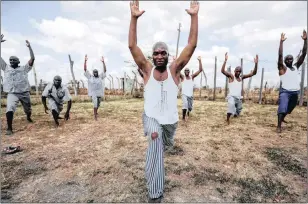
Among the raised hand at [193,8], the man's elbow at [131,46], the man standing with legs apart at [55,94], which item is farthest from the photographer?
the man standing with legs apart at [55,94]

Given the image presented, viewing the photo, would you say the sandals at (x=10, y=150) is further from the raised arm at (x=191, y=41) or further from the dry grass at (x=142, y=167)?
the raised arm at (x=191, y=41)

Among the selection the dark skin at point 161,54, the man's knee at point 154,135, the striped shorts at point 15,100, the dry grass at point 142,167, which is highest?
the dark skin at point 161,54

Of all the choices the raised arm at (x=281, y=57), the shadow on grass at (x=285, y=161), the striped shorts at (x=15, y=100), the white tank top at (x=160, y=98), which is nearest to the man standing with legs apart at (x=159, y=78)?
the white tank top at (x=160, y=98)

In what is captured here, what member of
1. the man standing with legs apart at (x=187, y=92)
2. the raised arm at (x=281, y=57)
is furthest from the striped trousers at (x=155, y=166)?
the man standing with legs apart at (x=187, y=92)

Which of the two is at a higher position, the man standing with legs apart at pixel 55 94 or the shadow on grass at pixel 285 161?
the man standing with legs apart at pixel 55 94

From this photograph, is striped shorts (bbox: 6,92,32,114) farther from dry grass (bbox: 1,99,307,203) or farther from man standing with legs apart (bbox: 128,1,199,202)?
man standing with legs apart (bbox: 128,1,199,202)

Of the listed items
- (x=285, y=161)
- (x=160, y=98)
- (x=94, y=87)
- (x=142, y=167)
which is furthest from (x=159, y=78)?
(x=94, y=87)

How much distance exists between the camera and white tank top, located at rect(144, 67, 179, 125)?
3234 mm

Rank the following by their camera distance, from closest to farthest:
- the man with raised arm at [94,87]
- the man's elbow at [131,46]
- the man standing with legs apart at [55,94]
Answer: the man's elbow at [131,46], the man standing with legs apart at [55,94], the man with raised arm at [94,87]

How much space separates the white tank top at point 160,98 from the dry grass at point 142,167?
3.19 feet

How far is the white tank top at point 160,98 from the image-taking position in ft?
10.6

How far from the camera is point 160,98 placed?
10.6ft

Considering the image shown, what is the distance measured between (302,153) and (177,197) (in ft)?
10.6

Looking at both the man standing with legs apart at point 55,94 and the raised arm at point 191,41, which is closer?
the raised arm at point 191,41
